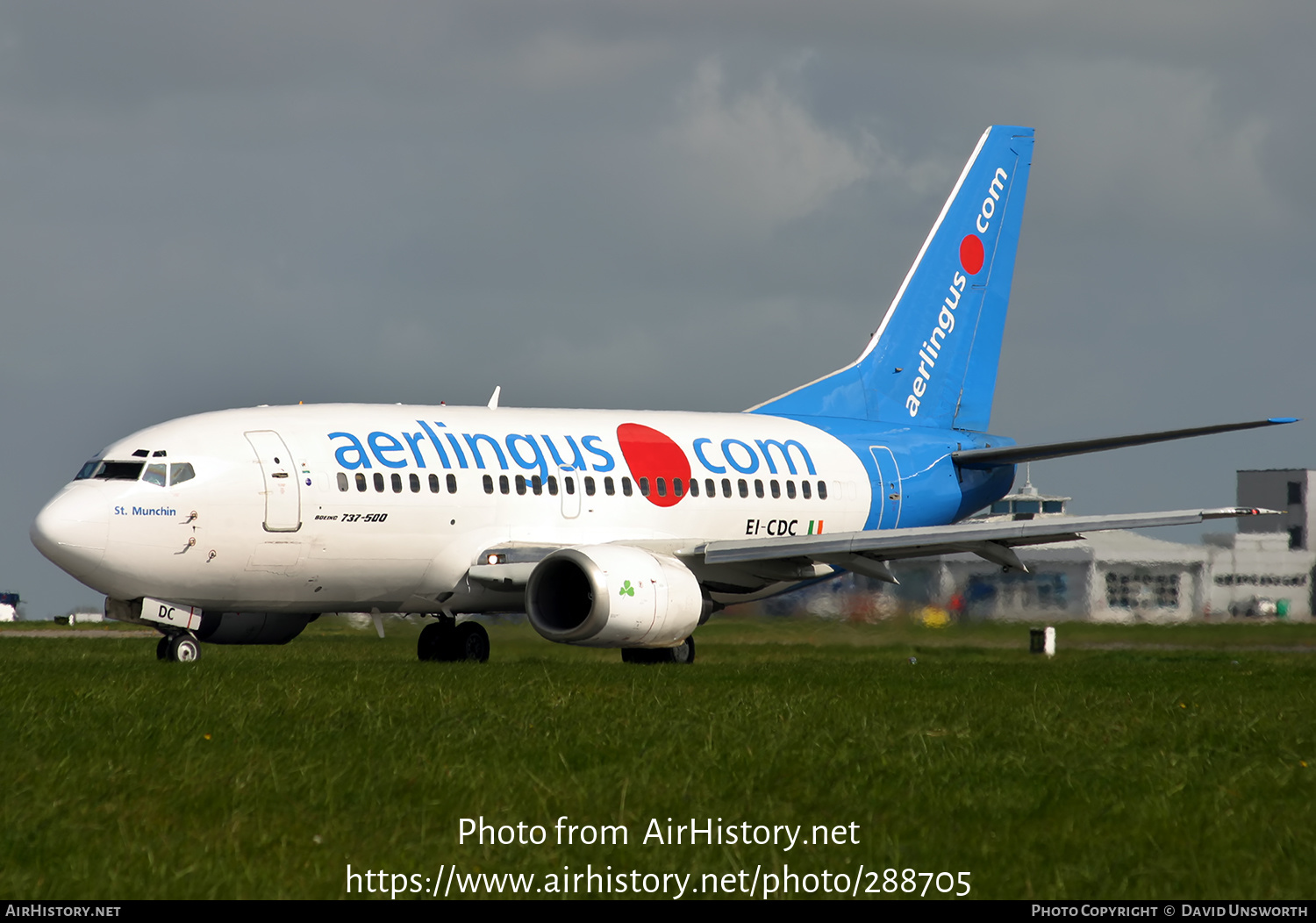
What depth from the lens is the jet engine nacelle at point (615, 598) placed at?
70.8 feet

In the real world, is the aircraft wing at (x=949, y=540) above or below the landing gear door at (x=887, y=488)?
below

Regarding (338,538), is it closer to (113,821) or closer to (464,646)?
(464,646)

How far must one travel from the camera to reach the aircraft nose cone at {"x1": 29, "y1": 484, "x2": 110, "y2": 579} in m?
20.6

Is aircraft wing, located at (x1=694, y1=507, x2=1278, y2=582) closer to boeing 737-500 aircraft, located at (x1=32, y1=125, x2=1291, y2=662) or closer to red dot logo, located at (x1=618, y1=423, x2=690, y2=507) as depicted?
boeing 737-500 aircraft, located at (x1=32, y1=125, x2=1291, y2=662)

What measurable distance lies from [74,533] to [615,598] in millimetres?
6602

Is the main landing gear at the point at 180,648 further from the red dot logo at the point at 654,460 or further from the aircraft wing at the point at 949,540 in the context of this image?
the red dot logo at the point at 654,460

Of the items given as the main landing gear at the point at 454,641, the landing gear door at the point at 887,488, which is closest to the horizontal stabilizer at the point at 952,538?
the main landing gear at the point at 454,641

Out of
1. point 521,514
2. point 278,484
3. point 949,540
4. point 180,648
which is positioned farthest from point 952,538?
point 180,648

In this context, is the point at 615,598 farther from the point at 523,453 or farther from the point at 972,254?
the point at 972,254

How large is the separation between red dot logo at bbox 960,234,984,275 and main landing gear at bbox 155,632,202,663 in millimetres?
16520

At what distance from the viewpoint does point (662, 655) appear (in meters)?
24.6

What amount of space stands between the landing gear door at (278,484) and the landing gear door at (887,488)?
35.0ft

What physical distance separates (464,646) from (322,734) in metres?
14.4

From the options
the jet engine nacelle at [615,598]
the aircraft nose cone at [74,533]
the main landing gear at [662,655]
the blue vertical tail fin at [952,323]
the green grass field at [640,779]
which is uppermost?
the blue vertical tail fin at [952,323]
